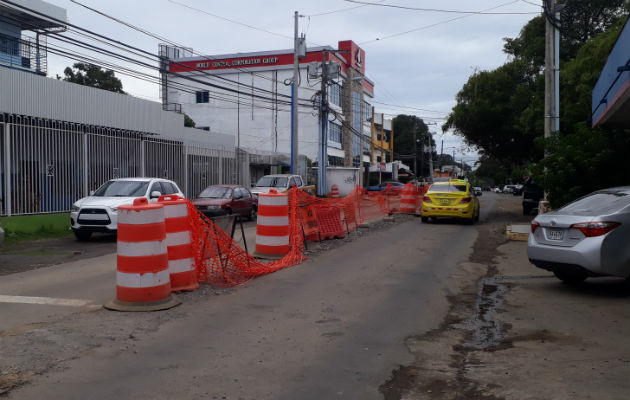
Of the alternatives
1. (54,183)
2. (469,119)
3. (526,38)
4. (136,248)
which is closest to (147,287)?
(136,248)

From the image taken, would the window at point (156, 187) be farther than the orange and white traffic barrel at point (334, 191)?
No

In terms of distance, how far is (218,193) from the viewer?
67.8 feet

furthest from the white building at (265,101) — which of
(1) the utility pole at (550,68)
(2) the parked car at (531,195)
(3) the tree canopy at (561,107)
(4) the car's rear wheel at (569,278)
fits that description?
(4) the car's rear wheel at (569,278)

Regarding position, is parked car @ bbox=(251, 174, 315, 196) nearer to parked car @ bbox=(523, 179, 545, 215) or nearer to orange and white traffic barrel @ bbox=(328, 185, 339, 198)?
parked car @ bbox=(523, 179, 545, 215)

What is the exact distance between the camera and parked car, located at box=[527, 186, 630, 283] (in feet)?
25.5

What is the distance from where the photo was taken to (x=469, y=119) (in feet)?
89.1

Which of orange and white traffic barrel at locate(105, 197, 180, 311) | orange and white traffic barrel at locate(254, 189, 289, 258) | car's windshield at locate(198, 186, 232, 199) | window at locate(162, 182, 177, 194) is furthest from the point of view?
car's windshield at locate(198, 186, 232, 199)

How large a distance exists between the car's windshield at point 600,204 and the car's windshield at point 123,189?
11.0 m

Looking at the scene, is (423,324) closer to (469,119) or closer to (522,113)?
(522,113)

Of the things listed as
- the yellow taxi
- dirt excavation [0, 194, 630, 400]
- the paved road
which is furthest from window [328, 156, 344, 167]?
dirt excavation [0, 194, 630, 400]

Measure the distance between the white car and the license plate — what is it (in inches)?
371

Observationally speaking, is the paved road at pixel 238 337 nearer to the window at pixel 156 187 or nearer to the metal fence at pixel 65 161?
the window at pixel 156 187

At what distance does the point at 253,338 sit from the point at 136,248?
203 centimetres

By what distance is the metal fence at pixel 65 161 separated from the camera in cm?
1697
